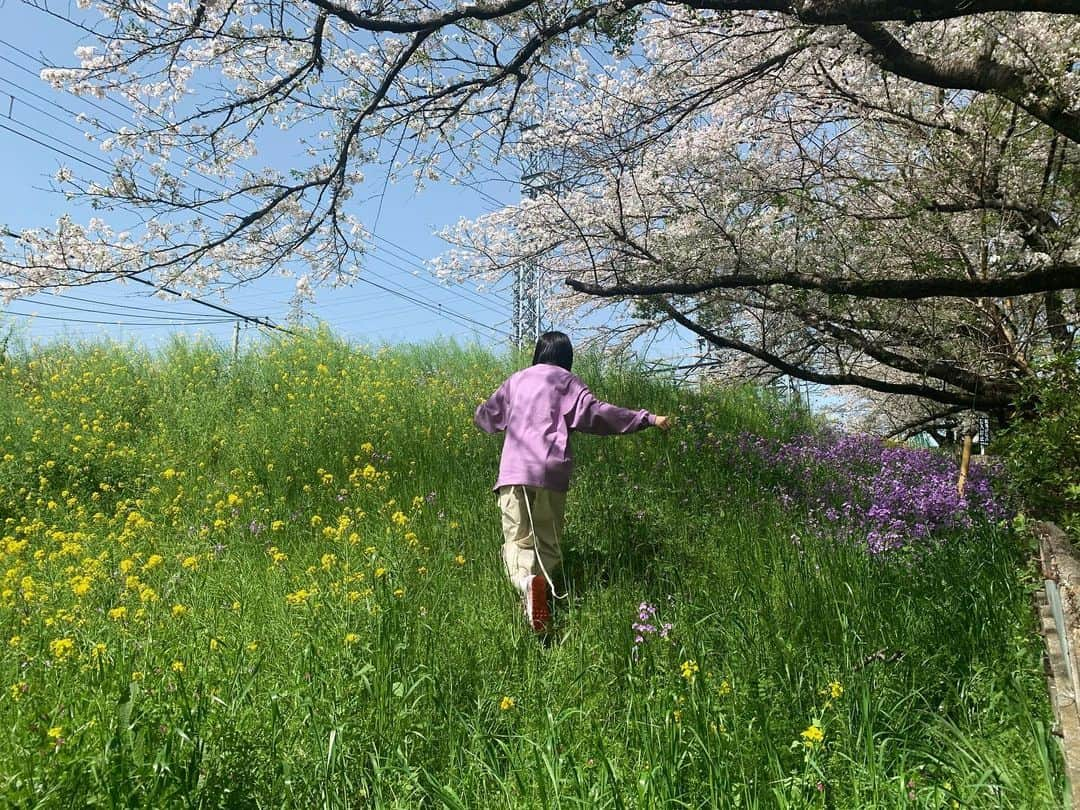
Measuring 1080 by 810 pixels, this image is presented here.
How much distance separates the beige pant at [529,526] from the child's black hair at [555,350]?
0.91 metres

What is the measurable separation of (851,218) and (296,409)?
635 cm

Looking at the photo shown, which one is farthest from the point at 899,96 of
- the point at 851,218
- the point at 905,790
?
the point at 905,790

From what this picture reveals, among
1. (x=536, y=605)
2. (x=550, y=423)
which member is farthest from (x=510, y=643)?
(x=550, y=423)

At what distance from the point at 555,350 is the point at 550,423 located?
22.2 inches

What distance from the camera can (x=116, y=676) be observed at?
2.36m

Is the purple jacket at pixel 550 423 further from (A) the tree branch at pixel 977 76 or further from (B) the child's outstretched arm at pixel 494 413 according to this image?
(A) the tree branch at pixel 977 76

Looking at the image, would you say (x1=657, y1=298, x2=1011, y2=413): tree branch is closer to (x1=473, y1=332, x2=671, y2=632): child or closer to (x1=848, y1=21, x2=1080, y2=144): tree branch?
(x1=848, y1=21, x2=1080, y2=144): tree branch

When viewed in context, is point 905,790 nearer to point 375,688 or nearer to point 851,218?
point 375,688

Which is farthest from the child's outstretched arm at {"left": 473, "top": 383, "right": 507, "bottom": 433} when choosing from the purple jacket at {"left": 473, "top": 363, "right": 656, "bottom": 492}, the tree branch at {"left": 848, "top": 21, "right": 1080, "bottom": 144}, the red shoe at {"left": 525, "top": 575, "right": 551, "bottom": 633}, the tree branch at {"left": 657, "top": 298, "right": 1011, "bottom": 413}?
the tree branch at {"left": 657, "top": 298, "right": 1011, "bottom": 413}

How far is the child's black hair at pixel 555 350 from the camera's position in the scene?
4348 mm

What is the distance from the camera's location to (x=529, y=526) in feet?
13.1

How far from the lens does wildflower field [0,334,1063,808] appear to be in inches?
78.5

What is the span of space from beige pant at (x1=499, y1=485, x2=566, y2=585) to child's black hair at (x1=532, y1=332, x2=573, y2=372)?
2.97ft

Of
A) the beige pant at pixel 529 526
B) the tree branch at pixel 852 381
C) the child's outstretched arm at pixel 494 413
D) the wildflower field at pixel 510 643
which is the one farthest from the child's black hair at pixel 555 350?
the tree branch at pixel 852 381
